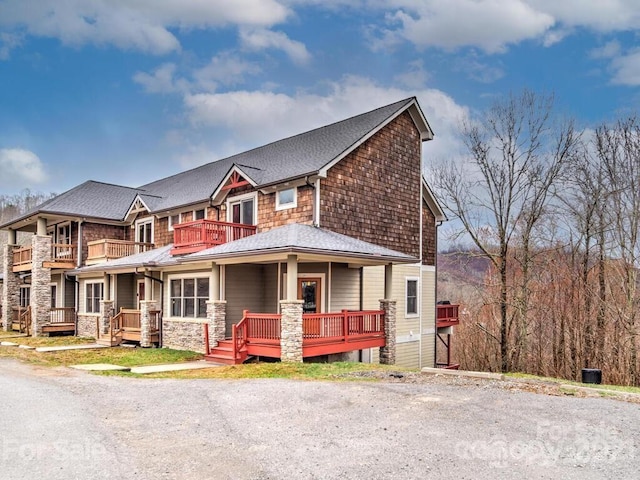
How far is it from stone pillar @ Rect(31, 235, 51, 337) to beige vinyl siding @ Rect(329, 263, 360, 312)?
55.9 feet

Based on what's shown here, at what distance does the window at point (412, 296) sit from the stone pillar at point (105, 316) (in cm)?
1349

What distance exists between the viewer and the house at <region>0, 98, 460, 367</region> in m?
15.7

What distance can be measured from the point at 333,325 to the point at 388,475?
9952 millimetres

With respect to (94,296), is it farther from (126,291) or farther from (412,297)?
(412,297)

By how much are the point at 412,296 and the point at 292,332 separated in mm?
8647

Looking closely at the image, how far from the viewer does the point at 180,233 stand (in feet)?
64.1

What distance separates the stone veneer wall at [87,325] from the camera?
81.3 feet

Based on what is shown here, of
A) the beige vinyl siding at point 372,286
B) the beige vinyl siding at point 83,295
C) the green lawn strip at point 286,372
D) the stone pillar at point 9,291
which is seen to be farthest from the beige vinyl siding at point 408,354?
the stone pillar at point 9,291

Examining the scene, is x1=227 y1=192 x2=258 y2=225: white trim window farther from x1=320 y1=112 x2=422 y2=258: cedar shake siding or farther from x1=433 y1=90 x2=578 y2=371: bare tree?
x1=433 y1=90 x2=578 y2=371: bare tree

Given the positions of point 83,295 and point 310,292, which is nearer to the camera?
point 310,292

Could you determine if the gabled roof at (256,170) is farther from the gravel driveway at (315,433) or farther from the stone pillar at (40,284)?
the gravel driveway at (315,433)

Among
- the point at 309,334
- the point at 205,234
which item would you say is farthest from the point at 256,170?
the point at 309,334

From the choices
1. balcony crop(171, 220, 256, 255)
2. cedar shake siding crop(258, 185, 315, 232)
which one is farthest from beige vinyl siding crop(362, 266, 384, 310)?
balcony crop(171, 220, 256, 255)

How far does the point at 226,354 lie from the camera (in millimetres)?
16125
